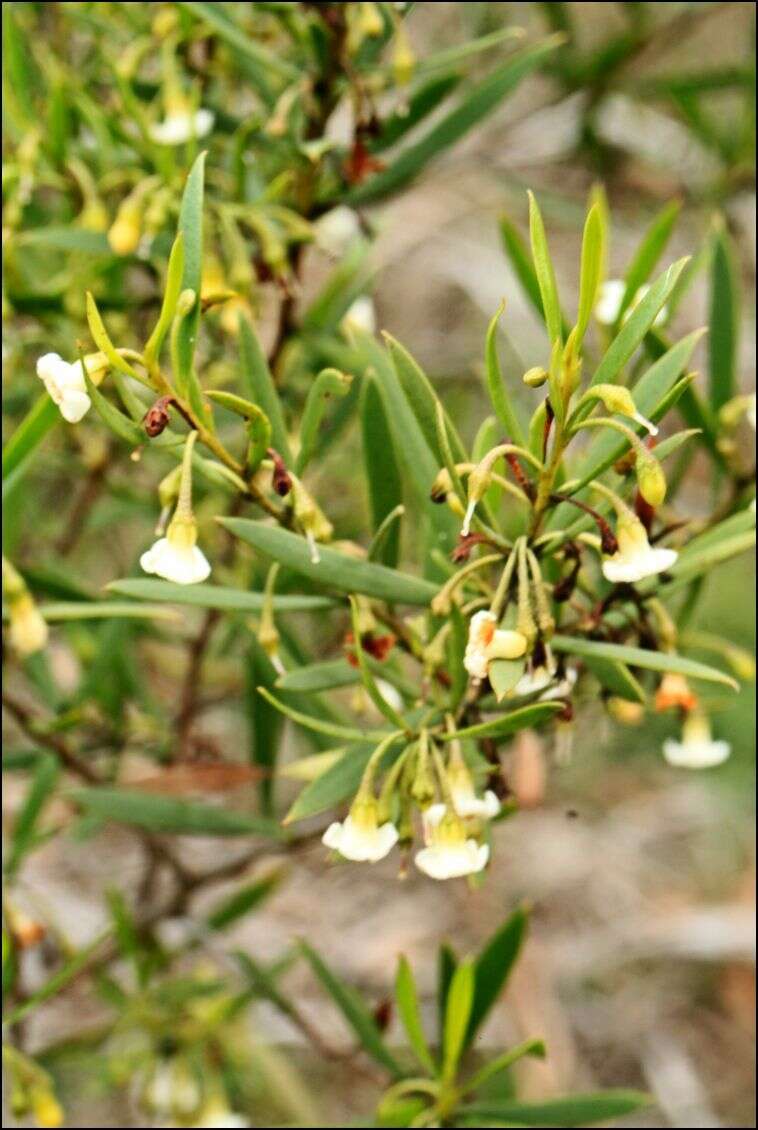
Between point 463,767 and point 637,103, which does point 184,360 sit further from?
point 637,103

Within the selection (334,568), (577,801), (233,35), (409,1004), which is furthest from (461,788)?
(577,801)

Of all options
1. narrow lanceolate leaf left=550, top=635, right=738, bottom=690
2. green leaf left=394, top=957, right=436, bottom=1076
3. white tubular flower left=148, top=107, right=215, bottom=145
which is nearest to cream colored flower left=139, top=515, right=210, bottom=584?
narrow lanceolate leaf left=550, top=635, right=738, bottom=690

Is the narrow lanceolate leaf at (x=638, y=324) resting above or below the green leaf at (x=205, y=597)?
above

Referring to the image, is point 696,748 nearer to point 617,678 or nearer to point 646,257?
point 617,678

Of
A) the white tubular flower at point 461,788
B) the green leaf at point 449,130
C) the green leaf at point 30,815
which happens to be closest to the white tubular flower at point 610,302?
the green leaf at point 449,130

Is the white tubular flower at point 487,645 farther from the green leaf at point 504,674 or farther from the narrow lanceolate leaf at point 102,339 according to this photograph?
the narrow lanceolate leaf at point 102,339

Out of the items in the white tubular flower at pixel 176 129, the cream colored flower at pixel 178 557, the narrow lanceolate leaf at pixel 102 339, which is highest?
the white tubular flower at pixel 176 129
